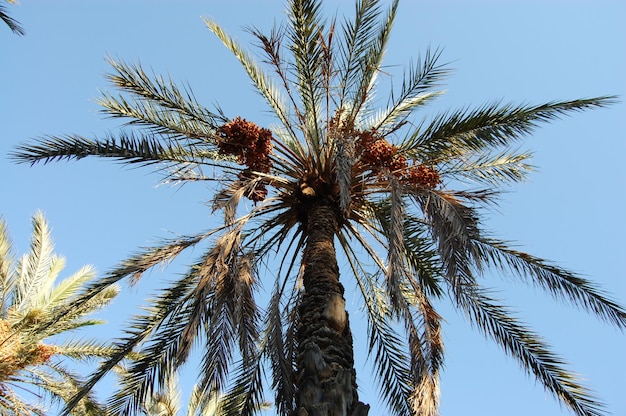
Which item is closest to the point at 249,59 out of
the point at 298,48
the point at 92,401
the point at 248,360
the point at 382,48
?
the point at 298,48

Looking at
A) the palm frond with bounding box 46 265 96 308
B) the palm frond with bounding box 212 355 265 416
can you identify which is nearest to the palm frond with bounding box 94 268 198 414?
the palm frond with bounding box 212 355 265 416

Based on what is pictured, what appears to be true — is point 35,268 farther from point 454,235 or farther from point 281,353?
point 454,235

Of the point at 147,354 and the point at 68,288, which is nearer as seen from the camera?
the point at 147,354

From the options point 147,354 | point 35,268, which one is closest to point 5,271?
point 35,268

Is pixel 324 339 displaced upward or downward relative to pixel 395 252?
downward

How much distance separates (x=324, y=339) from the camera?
6.05 m

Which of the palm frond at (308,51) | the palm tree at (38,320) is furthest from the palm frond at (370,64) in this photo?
the palm tree at (38,320)

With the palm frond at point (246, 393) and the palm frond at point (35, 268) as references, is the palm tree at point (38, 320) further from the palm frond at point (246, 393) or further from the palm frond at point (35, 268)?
the palm frond at point (246, 393)

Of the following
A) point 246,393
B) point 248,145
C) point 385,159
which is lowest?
point 246,393

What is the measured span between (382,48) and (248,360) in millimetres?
5002

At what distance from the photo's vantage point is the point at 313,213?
792 cm

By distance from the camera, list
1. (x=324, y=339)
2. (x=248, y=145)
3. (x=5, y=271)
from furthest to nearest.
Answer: (x=5, y=271) → (x=248, y=145) → (x=324, y=339)

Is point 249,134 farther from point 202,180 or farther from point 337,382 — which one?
point 337,382

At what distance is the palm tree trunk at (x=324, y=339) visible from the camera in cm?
533
